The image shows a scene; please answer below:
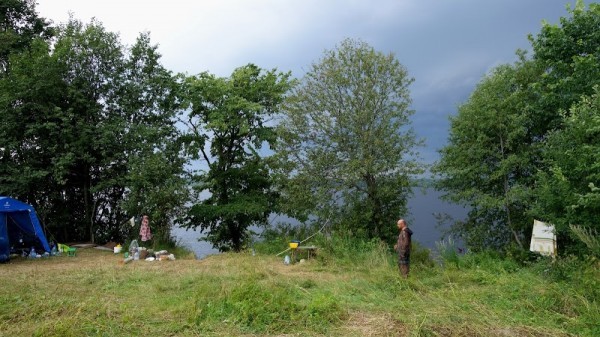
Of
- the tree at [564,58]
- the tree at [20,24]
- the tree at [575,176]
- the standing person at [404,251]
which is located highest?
the tree at [20,24]

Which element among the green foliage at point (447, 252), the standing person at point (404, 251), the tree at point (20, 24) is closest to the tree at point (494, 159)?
the green foliage at point (447, 252)

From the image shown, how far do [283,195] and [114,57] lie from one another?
1028 centimetres

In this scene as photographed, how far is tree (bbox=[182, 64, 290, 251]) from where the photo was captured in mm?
18156

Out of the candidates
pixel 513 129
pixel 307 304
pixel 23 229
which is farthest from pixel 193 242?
pixel 513 129

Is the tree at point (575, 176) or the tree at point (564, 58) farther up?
the tree at point (564, 58)

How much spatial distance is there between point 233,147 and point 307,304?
14067 millimetres

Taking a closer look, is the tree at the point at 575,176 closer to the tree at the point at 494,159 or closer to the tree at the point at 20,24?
the tree at the point at 494,159

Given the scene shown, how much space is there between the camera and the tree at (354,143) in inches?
577

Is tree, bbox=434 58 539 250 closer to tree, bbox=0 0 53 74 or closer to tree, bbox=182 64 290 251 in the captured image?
tree, bbox=182 64 290 251

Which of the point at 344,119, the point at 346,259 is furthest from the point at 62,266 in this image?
the point at 344,119

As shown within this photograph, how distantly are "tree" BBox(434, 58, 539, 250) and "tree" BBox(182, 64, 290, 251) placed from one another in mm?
8084

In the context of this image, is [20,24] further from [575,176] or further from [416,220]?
[575,176]

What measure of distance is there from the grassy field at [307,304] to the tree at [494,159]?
5948 mm

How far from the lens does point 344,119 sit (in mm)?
14719
